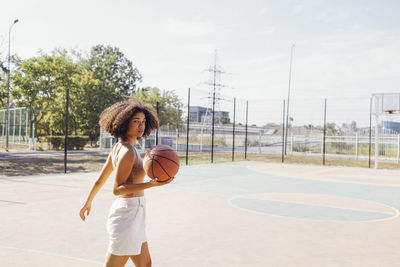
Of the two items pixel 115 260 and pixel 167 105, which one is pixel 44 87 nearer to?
pixel 167 105

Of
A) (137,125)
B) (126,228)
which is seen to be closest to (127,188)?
(126,228)

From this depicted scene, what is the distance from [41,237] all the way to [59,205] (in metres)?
2.05

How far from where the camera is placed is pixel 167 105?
3678 centimetres

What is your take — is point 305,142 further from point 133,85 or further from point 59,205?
point 133,85

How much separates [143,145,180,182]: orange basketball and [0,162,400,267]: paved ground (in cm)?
152

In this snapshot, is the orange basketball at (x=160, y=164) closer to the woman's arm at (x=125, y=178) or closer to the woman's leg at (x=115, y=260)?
the woman's arm at (x=125, y=178)

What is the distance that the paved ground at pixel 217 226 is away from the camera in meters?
4.01

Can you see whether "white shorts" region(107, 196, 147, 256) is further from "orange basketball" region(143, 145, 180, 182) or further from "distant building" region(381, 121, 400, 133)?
"distant building" region(381, 121, 400, 133)

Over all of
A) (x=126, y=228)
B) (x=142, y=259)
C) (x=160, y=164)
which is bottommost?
(x=142, y=259)

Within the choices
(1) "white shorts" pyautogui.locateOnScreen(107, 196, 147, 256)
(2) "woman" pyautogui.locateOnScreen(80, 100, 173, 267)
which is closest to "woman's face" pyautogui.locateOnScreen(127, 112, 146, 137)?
(2) "woman" pyautogui.locateOnScreen(80, 100, 173, 267)

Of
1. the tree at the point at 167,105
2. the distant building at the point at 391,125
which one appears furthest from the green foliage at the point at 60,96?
the distant building at the point at 391,125

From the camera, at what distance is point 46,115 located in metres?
27.5

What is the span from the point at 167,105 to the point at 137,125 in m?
34.4

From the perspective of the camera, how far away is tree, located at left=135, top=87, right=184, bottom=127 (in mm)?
34625
